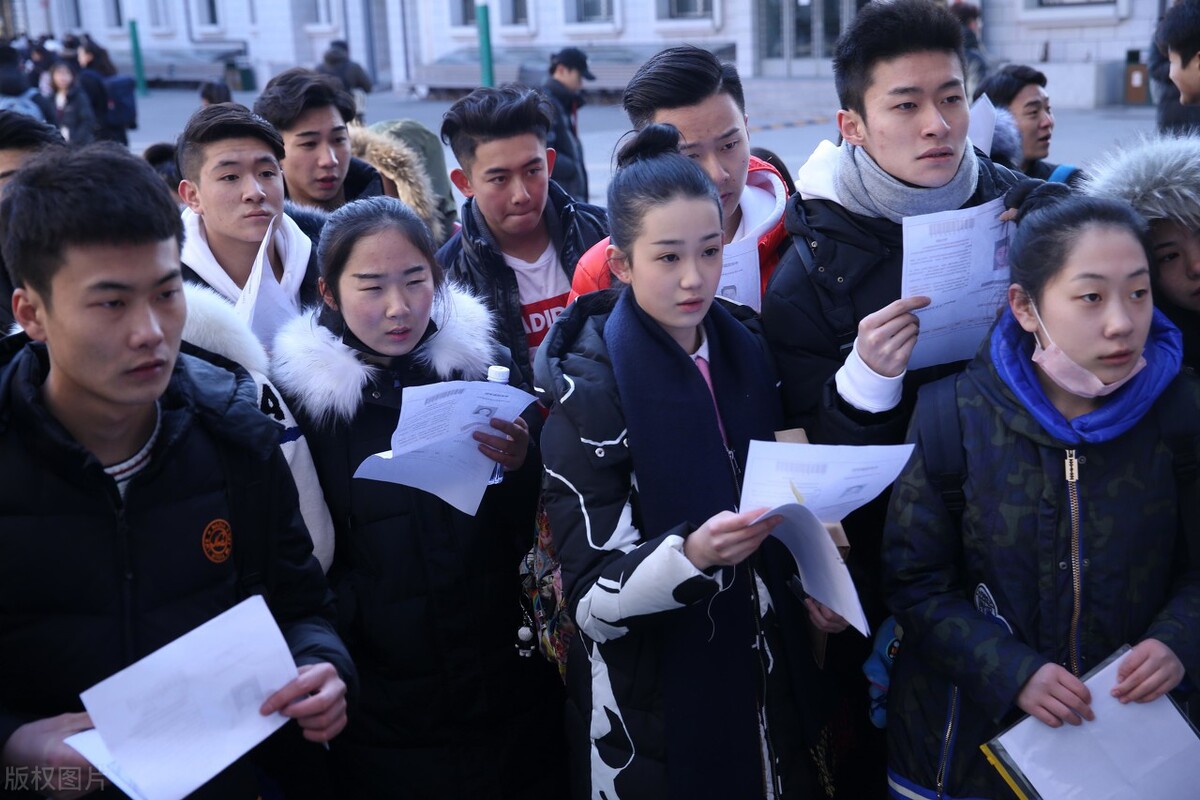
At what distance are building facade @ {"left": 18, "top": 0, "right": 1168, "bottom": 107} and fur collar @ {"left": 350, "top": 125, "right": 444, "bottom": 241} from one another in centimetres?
1103

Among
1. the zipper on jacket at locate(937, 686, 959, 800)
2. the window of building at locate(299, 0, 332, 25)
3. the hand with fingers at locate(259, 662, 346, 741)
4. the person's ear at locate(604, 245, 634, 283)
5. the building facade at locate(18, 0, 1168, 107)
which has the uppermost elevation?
the window of building at locate(299, 0, 332, 25)

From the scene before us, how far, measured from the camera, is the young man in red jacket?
300 cm

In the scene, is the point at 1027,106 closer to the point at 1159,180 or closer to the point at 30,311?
the point at 1159,180

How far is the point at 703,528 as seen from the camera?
2086 mm

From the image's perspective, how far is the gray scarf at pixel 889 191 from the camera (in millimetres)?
2602

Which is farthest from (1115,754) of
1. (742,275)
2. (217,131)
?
(217,131)

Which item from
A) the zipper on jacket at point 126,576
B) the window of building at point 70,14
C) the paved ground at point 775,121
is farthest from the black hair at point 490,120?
the window of building at point 70,14

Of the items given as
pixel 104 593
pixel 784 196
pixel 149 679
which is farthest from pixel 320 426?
pixel 784 196

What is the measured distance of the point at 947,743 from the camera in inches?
93.2

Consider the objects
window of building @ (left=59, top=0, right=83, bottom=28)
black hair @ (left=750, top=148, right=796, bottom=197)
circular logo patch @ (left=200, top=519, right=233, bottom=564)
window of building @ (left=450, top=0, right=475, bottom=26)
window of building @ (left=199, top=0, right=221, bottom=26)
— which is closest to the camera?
circular logo patch @ (left=200, top=519, right=233, bottom=564)

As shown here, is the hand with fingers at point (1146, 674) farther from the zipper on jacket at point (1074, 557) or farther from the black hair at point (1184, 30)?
the black hair at point (1184, 30)

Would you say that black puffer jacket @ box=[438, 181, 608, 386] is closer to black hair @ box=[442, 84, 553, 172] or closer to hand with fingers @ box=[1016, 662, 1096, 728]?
black hair @ box=[442, 84, 553, 172]

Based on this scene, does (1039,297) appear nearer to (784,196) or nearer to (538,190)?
(784,196)

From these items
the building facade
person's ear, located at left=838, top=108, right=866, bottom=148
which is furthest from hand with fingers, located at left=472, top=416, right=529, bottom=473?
the building facade
